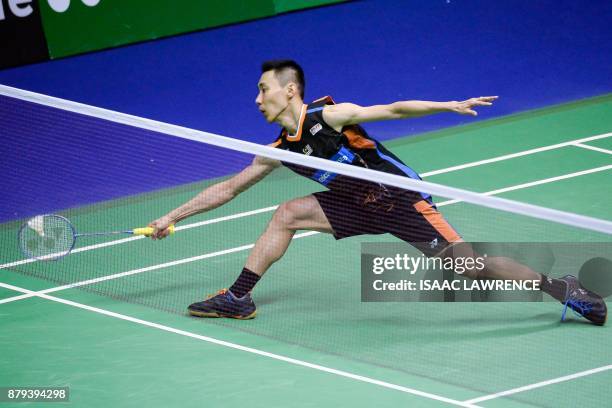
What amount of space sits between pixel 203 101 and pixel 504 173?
10.3 feet

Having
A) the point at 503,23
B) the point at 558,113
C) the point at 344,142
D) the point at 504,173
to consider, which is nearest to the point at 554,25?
the point at 503,23

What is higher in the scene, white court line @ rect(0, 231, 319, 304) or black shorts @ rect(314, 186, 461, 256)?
black shorts @ rect(314, 186, 461, 256)

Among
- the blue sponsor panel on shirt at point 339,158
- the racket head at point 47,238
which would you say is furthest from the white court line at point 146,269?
the blue sponsor panel on shirt at point 339,158

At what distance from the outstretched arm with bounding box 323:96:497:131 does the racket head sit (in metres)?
2.21

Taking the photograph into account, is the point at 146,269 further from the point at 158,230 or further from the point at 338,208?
the point at 338,208

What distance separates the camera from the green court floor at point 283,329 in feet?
26.5

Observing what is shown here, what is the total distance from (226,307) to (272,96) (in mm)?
1398

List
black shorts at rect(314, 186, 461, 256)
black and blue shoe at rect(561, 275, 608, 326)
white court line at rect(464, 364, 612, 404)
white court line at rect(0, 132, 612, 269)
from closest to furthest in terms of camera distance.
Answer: white court line at rect(464, 364, 612, 404) → black and blue shoe at rect(561, 275, 608, 326) → black shorts at rect(314, 186, 461, 256) → white court line at rect(0, 132, 612, 269)

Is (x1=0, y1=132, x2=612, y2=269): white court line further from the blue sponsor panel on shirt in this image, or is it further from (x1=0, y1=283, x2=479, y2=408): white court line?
the blue sponsor panel on shirt

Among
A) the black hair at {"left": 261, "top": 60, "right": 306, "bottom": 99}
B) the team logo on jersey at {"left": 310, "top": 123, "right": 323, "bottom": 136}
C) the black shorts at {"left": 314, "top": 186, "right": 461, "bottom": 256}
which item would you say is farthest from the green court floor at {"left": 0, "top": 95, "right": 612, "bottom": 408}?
the black hair at {"left": 261, "top": 60, "right": 306, "bottom": 99}

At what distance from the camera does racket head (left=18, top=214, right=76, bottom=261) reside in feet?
32.6

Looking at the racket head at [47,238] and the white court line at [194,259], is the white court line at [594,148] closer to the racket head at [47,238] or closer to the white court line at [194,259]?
the white court line at [194,259]

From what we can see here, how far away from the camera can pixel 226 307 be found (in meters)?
9.19

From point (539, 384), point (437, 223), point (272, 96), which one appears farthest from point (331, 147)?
point (539, 384)
